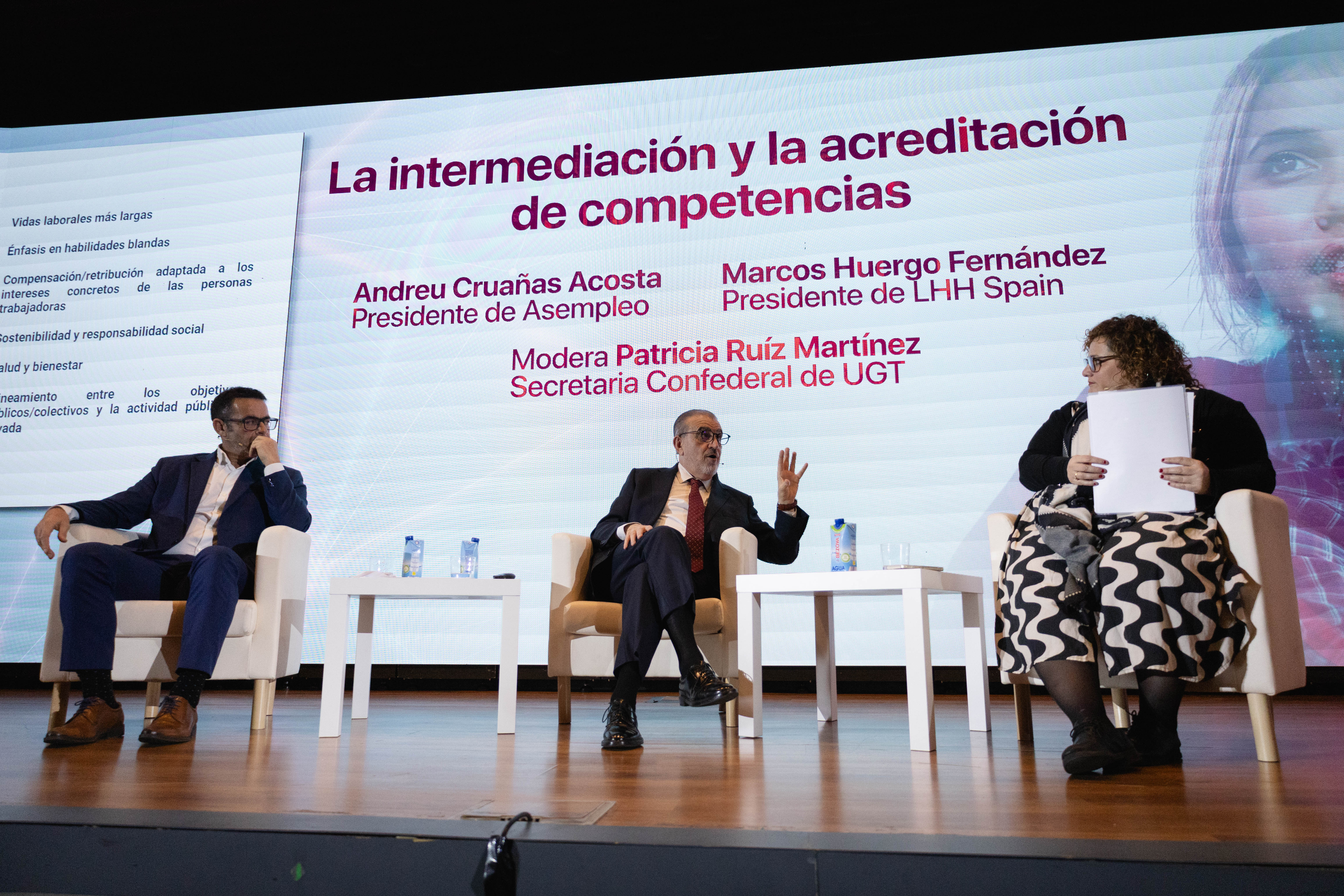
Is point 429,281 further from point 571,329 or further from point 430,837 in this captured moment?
point 430,837

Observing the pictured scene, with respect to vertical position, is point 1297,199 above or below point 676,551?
above

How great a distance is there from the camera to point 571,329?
4121mm

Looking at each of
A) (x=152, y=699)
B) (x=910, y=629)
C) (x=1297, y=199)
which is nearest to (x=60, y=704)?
(x=152, y=699)

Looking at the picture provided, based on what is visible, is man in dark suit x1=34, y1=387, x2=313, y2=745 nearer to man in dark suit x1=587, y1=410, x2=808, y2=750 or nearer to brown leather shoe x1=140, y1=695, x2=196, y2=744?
brown leather shoe x1=140, y1=695, x2=196, y2=744

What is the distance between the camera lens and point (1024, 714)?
2.32 m

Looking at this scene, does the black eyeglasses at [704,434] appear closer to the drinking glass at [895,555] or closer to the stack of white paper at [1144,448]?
the drinking glass at [895,555]

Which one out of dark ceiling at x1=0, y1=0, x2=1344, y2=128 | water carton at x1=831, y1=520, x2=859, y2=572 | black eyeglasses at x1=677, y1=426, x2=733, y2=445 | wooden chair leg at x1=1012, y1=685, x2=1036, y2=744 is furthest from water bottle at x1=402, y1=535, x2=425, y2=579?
dark ceiling at x1=0, y1=0, x2=1344, y2=128

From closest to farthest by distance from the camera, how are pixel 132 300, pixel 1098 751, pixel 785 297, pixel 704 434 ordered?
pixel 1098 751 < pixel 704 434 < pixel 785 297 < pixel 132 300

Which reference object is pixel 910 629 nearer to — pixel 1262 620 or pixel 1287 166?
pixel 1262 620

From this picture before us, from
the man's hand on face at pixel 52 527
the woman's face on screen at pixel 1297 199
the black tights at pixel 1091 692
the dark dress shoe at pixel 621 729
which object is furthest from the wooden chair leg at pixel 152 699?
the woman's face on screen at pixel 1297 199

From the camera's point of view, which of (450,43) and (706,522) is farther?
(450,43)

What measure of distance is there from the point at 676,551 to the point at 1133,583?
3.61 feet

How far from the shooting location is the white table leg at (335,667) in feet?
8.06

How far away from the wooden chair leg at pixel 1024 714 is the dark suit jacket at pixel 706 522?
0.84 metres
